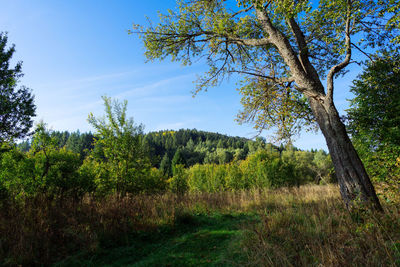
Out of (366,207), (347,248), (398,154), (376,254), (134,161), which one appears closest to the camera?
(376,254)

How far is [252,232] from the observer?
376 centimetres

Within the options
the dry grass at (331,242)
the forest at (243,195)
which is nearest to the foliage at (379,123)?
the forest at (243,195)

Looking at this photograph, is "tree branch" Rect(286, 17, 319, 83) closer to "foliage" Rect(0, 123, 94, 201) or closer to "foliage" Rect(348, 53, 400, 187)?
"foliage" Rect(348, 53, 400, 187)

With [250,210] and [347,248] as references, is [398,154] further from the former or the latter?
[347,248]

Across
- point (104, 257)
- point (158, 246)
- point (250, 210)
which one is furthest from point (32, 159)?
point (250, 210)

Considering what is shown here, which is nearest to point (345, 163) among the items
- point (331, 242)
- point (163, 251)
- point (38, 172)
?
point (331, 242)

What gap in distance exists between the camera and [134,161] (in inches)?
378

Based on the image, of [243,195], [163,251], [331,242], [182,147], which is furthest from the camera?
[182,147]

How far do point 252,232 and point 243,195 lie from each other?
7342mm

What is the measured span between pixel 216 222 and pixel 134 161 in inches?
205

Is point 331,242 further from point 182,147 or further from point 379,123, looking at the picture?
point 182,147

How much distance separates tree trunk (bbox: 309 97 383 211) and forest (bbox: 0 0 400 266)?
0.07 ft

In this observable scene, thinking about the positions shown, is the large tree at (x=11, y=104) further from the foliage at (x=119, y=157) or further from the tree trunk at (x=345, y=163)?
the tree trunk at (x=345, y=163)

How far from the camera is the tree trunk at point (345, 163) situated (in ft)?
11.8
